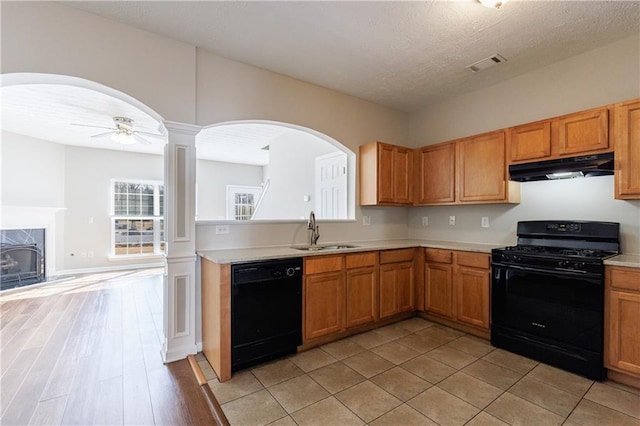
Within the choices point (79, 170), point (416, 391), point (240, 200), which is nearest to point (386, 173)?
point (416, 391)

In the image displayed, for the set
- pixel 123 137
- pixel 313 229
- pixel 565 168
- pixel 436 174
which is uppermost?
pixel 123 137

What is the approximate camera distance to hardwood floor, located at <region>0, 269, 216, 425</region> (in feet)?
→ 6.10

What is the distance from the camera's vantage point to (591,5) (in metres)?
2.14

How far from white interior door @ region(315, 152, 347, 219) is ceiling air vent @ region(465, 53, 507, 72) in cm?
179

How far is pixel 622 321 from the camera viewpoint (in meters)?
2.14

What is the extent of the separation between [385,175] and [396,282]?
133cm

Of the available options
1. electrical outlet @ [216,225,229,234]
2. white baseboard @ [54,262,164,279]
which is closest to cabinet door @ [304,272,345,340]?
electrical outlet @ [216,225,229,234]

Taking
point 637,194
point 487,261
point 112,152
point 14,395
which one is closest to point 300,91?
point 487,261

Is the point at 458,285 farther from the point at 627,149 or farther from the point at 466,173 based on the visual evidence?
the point at 627,149

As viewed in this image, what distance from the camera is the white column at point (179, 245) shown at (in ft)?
8.42

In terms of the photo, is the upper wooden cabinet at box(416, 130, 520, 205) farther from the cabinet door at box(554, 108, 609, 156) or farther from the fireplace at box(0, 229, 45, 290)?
the fireplace at box(0, 229, 45, 290)

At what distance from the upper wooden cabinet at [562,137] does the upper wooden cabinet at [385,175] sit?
1218mm

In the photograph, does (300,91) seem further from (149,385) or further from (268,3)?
(149,385)

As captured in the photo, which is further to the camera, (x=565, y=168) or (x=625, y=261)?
(x=565, y=168)
